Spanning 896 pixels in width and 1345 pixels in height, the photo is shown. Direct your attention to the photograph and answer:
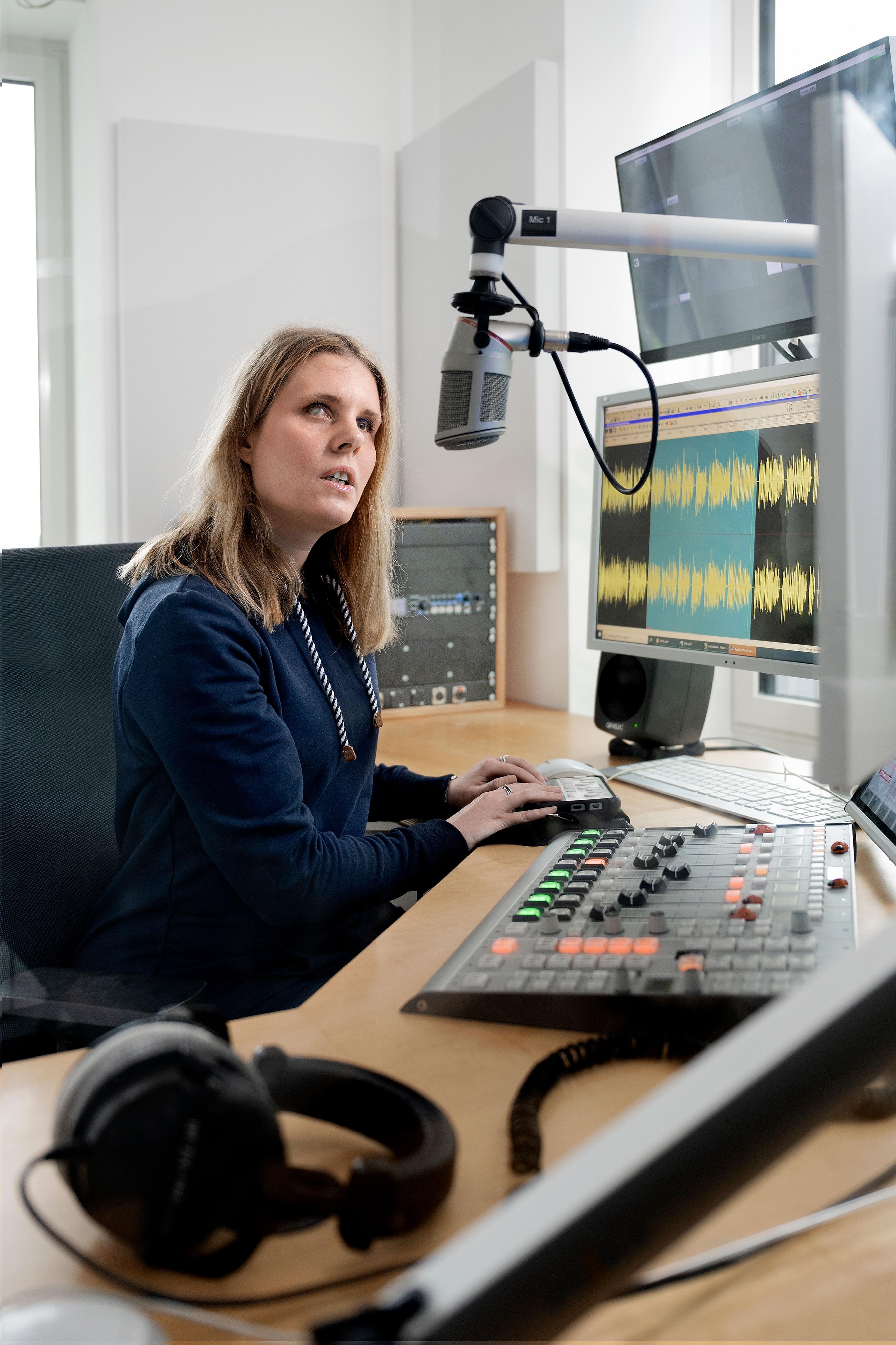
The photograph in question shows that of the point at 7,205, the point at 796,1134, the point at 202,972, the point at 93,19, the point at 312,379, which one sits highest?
the point at 93,19

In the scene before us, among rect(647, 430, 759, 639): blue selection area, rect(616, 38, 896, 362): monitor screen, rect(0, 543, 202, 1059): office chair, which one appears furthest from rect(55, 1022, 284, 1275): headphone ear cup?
rect(647, 430, 759, 639): blue selection area

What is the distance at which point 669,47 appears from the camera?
4.72 feet

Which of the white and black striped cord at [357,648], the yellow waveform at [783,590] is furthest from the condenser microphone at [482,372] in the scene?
the yellow waveform at [783,590]

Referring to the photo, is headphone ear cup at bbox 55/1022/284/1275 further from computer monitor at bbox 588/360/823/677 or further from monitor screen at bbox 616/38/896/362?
computer monitor at bbox 588/360/823/677

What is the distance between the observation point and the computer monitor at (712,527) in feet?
3.84

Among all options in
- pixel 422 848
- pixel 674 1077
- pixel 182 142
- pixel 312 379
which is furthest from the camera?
pixel 182 142

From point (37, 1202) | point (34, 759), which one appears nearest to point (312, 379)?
point (34, 759)

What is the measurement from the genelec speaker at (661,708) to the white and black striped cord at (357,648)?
459mm

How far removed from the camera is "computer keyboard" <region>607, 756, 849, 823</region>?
1.07 meters

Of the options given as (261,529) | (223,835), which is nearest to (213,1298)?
(223,835)

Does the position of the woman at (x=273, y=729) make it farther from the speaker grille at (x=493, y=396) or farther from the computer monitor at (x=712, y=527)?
the computer monitor at (x=712, y=527)

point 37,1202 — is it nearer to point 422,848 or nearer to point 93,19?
point 422,848

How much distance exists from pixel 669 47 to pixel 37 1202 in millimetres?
1596

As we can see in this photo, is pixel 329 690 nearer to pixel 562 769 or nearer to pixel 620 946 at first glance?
pixel 562 769
